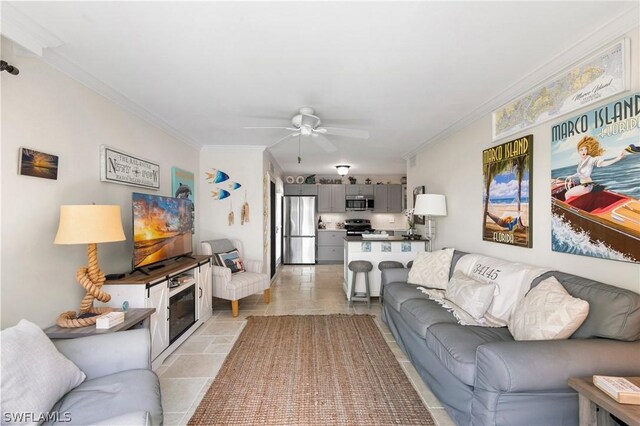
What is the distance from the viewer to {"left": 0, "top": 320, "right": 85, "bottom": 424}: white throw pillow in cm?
117

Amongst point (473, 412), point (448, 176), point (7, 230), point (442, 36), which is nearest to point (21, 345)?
point (7, 230)

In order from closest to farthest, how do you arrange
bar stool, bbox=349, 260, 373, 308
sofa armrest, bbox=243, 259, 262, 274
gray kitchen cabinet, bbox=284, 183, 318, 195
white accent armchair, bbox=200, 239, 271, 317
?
1. white accent armchair, bbox=200, 239, 271, 317
2. bar stool, bbox=349, 260, 373, 308
3. sofa armrest, bbox=243, 259, 262, 274
4. gray kitchen cabinet, bbox=284, 183, 318, 195

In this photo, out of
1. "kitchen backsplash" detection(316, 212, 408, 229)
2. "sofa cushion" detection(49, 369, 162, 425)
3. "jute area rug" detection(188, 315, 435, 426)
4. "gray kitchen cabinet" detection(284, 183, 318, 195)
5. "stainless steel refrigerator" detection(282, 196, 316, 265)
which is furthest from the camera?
"kitchen backsplash" detection(316, 212, 408, 229)

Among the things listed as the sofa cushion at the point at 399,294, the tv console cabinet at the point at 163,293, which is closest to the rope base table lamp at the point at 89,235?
the tv console cabinet at the point at 163,293

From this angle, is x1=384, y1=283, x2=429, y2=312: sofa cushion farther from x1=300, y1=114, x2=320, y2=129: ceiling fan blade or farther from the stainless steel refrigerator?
the stainless steel refrigerator

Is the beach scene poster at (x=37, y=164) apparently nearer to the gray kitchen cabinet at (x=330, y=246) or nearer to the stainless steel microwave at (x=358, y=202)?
the gray kitchen cabinet at (x=330, y=246)

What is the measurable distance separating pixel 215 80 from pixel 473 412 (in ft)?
9.61

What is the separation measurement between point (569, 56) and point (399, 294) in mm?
2325

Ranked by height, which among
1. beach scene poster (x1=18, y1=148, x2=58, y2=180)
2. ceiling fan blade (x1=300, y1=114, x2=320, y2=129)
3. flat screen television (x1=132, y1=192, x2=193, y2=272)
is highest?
ceiling fan blade (x1=300, y1=114, x2=320, y2=129)

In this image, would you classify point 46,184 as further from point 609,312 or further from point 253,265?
point 609,312

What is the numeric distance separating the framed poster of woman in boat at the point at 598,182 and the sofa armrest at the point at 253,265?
355 cm

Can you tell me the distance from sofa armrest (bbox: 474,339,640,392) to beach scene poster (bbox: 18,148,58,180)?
9.62 feet

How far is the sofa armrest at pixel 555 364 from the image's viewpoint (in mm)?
1394

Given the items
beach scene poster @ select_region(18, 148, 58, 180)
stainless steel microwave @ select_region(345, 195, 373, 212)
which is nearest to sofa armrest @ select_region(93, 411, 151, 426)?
beach scene poster @ select_region(18, 148, 58, 180)
